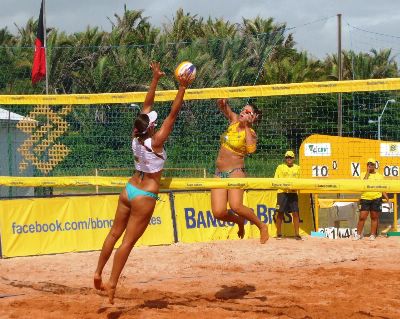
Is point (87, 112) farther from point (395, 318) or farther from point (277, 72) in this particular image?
point (277, 72)

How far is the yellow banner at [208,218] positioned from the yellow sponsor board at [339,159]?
3.97 ft

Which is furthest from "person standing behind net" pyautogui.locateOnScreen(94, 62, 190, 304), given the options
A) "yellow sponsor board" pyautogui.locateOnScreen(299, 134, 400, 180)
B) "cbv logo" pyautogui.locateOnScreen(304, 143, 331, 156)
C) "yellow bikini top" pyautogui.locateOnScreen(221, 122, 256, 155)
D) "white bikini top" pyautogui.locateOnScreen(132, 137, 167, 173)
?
"cbv logo" pyautogui.locateOnScreen(304, 143, 331, 156)

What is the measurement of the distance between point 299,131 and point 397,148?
250cm

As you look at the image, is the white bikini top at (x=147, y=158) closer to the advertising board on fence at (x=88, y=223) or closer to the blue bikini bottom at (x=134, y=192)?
the blue bikini bottom at (x=134, y=192)

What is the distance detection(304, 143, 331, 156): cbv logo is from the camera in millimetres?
17953

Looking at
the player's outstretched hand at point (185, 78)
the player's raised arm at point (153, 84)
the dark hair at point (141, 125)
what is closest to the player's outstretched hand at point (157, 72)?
the player's raised arm at point (153, 84)

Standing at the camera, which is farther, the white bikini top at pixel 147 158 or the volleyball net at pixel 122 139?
the volleyball net at pixel 122 139

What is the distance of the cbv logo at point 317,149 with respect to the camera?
18.0 metres

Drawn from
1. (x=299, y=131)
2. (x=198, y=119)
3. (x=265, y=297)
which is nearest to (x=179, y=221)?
(x=198, y=119)

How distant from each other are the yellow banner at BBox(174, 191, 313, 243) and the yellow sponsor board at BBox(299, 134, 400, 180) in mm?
1210

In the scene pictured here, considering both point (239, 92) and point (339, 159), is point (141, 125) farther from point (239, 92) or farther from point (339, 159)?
point (339, 159)

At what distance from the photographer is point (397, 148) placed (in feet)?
58.4

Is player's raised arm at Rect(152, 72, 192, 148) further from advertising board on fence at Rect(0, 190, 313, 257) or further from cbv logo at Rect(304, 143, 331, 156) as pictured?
A: cbv logo at Rect(304, 143, 331, 156)

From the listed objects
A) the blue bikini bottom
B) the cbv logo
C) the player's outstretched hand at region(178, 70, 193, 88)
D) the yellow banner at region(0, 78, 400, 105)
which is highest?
the player's outstretched hand at region(178, 70, 193, 88)
